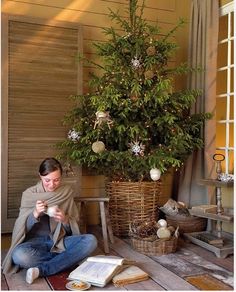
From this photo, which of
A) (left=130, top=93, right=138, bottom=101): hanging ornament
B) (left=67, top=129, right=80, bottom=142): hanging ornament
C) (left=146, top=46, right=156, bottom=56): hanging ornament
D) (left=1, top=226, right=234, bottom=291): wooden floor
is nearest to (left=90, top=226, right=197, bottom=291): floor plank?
(left=1, top=226, right=234, bottom=291): wooden floor

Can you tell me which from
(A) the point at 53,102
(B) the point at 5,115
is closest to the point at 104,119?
(A) the point at 53,102

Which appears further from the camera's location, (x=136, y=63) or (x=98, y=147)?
(x=136, y=63)

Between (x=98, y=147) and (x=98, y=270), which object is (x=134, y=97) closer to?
(x=98, y=147)

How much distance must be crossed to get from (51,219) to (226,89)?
2309 mm

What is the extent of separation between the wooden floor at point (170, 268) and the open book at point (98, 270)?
Answer: 0.17 ft

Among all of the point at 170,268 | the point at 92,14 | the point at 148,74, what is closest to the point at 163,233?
the point at 170,268

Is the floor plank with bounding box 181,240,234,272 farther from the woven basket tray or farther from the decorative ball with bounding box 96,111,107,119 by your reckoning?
the decorative ball with bounding box 96,111,107,119

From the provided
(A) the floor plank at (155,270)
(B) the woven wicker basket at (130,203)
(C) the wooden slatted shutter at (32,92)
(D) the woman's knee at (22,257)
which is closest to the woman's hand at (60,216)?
(D) the woman's knee at (22,257)

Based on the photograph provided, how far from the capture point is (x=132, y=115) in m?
3.04

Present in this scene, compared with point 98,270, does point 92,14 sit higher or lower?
higher

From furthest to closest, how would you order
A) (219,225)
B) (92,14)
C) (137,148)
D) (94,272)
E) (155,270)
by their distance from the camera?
(92,14) < (137,148) < (219,225) < (155,270) < (94,272)

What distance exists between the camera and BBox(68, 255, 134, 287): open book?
2.02 metres

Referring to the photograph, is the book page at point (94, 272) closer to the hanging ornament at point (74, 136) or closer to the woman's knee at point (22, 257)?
the woman's knee at point (22, 257)

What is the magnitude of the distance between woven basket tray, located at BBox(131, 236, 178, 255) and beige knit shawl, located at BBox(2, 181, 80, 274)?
0.55 metres
